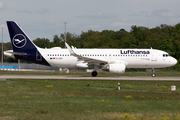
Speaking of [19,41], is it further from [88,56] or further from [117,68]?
[117,68]

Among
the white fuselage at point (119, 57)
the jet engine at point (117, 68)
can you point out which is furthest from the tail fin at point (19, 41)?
the jet engine at point (117, 68)

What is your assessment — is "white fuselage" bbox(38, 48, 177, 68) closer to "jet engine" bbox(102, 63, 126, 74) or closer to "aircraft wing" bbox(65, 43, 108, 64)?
"aircraft wing" bbox(65, 43, 108, 64)

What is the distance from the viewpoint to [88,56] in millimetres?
43156

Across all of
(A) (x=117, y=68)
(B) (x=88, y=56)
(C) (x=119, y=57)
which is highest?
(B) (x=88, y=56)

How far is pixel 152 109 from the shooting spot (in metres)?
15.3

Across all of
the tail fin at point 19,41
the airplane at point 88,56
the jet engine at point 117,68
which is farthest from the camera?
the tail fin at point 19,41

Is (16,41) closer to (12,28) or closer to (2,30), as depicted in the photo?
(12,28)

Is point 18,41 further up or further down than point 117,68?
further up

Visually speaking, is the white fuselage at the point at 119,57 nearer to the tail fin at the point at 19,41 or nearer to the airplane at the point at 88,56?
the airplane at the point at 88,56

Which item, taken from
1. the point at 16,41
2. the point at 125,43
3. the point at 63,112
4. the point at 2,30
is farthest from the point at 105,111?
the point at 2,30

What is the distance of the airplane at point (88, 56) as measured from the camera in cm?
4253

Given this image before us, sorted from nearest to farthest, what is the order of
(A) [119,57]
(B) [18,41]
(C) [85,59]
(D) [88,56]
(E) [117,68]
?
(E) [117,68]
(C) [85,59]
(A) [119,57]
(D) [88,56]
(B) [18,41]

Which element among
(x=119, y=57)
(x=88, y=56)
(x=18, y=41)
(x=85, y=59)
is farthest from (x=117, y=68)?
(x=18, y=41)

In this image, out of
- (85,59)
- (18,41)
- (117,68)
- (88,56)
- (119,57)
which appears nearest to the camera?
(117,68)
